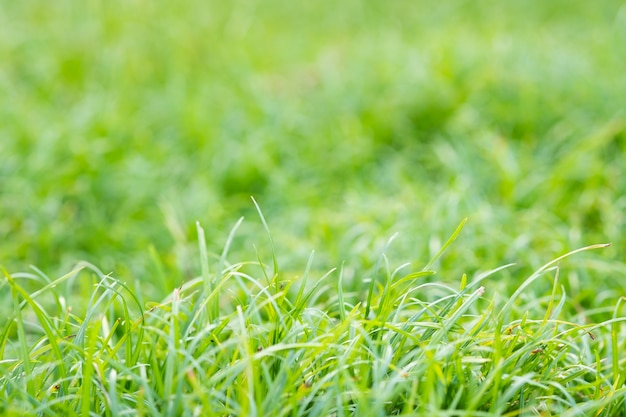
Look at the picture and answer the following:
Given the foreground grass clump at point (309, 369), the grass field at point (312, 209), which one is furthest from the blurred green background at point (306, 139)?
the foreground grass clump at point (309, 369)

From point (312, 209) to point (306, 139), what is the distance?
804mm

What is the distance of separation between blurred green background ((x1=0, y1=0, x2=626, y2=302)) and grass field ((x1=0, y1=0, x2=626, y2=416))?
1cm

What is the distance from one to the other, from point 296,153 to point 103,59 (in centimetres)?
168

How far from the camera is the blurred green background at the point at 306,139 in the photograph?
2.78 m

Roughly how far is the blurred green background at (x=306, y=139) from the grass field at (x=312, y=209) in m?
0.01

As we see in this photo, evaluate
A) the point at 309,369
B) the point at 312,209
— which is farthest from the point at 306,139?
the point at 309,369

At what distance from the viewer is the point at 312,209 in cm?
320

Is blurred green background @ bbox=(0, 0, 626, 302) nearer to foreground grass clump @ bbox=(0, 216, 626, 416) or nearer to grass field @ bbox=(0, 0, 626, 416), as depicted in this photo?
grass field @ bbox=(0, 0, 626, 416)

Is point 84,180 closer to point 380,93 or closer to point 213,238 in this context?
point 213,238

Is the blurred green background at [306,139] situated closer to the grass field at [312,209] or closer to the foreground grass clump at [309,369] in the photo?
the grass field at [312,209]

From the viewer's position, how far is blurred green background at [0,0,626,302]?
2775 mm

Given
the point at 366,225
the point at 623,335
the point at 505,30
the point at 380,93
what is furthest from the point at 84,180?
the point at 505,30

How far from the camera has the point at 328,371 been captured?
150 cm

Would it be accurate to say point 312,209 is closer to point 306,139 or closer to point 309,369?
point 306,139
